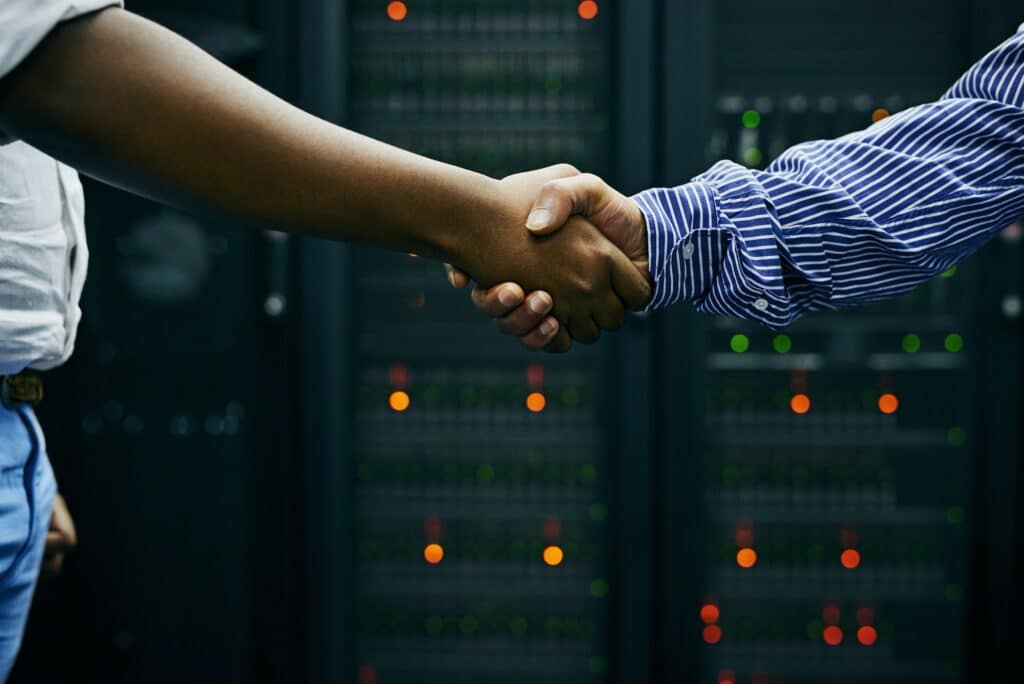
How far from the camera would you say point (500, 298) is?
1079 mm

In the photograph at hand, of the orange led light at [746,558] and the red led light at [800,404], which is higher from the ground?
the red led light at [800,404]

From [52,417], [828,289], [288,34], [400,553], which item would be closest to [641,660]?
[400,553]

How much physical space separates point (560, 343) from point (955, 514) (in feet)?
3.81

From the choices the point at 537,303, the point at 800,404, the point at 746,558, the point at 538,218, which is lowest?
the point at 746,558

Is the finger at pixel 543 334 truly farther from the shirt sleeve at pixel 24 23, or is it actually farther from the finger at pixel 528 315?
the shirt sleeve at pixel 24 23

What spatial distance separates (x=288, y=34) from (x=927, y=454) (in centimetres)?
166

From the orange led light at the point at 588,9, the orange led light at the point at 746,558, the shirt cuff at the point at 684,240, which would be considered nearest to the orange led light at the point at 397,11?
the orange led light at the point at 588,9

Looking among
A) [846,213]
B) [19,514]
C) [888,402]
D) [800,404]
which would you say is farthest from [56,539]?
[888,402]

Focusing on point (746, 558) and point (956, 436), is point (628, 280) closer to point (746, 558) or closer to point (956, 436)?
point (746, 558)

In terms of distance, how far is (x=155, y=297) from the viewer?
5.92ft

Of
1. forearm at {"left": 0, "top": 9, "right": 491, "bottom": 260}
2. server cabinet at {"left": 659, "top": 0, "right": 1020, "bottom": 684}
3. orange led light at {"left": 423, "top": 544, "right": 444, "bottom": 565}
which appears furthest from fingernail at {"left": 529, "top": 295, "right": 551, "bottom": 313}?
orange led light at {"left": 423, "top": 544, "right": 444, "bottom": 565}

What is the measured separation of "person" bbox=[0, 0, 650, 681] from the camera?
0.65 metres

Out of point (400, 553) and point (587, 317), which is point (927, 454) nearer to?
point (587, 317)

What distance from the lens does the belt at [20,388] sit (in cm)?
92
